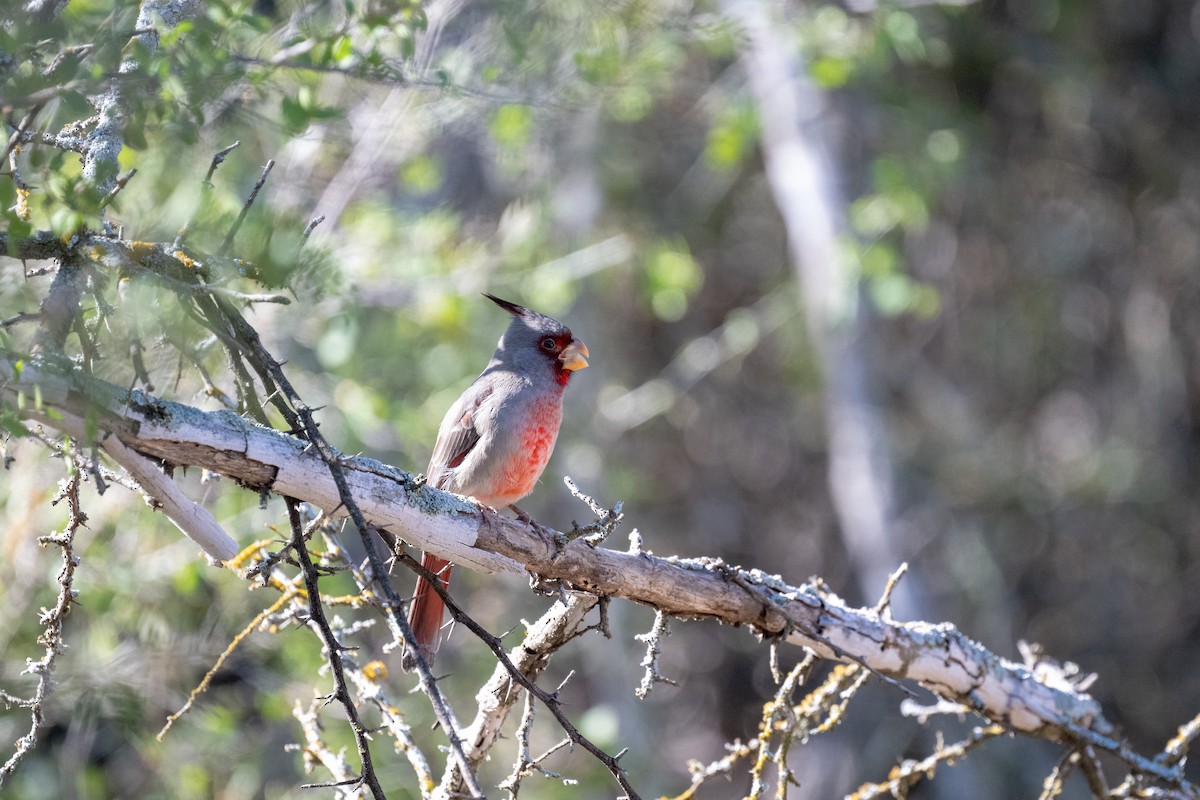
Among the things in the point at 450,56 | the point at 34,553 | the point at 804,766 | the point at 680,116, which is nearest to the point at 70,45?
the point at 450,56

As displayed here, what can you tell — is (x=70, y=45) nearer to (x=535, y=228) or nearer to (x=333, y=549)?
(x=333, y=549)

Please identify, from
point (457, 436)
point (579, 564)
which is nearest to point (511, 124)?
point (457, 436)

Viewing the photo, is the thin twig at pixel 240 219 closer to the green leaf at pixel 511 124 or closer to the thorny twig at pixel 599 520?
the thorny twig at pixel 599 520

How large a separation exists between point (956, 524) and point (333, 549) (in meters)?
6.50

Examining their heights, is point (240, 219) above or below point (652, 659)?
above

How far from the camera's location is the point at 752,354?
9.33 meters

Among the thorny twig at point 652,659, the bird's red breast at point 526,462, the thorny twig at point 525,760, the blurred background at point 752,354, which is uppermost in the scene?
the blurred background at point 752,354

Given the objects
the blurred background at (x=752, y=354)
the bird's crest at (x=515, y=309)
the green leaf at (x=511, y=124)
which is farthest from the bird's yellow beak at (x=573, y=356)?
the green leaf at (x=511, y=124)

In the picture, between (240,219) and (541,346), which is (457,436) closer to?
(541,346)

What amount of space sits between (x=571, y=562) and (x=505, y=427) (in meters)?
1.07

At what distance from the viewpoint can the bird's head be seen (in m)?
4.11

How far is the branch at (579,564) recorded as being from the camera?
2.20 m

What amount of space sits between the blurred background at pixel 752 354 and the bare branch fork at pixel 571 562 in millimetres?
3144

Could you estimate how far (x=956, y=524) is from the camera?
8531 millimetres
